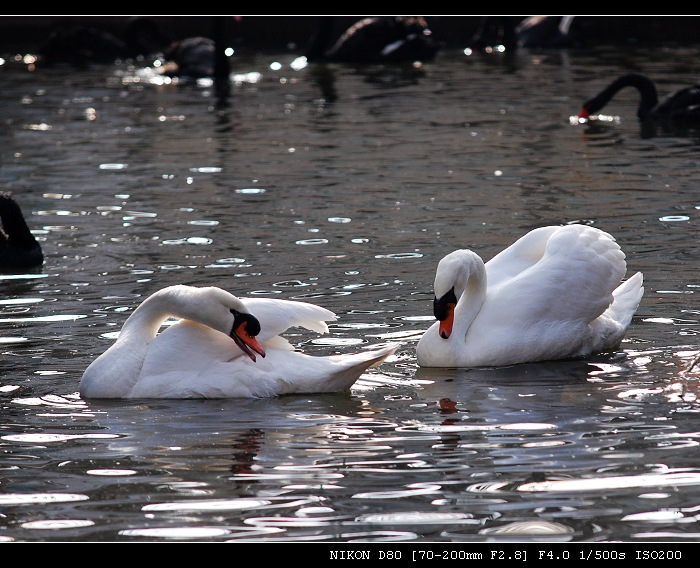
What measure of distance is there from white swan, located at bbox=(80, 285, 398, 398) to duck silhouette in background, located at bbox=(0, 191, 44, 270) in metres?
4.28

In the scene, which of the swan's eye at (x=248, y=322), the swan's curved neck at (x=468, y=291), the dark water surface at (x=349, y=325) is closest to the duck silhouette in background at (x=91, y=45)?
the dark water surface at (x=349, y=325)

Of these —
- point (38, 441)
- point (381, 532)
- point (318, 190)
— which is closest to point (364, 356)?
point (38, 441)

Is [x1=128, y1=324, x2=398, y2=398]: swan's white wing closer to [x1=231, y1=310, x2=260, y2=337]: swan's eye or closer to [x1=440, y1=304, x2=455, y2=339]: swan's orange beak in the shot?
[x1=231, y1=310, x2=260, y2=337]: swan's eye

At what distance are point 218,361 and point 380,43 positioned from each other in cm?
2594

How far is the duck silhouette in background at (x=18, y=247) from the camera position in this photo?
12.3 meters

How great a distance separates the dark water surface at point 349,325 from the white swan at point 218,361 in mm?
117

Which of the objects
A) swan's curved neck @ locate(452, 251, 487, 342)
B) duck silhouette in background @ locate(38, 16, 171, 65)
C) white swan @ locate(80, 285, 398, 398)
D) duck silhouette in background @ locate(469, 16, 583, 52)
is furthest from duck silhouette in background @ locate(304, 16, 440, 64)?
white swan @ locate(80, 285, 398, 398)

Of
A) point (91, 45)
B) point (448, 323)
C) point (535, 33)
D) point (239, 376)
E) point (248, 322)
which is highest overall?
point (248, 322)

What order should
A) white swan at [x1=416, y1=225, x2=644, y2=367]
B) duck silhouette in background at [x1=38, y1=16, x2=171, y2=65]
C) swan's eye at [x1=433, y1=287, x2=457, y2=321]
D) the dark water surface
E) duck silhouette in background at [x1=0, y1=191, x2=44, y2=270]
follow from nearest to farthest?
the dark water surface, swan's eye at [x1=433, y1=287, x2=457, y2=321], white swan at [x1=416, y1=225, x2=644, y2=367], duck silhouette in background at [x1=0, y1=191, x2=44, y2=270], duck silhouette in background at [x1=38, y1=16, x2=171, y2=65]

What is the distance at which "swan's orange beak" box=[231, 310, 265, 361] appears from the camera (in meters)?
8.03

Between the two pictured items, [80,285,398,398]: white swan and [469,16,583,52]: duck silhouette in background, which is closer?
[80,285,398,398]: white swan

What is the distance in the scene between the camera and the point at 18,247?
1247cm

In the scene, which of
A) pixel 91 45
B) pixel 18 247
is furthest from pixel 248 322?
pixel 91 45

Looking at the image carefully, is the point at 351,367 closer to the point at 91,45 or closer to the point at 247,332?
the point at 247,332
